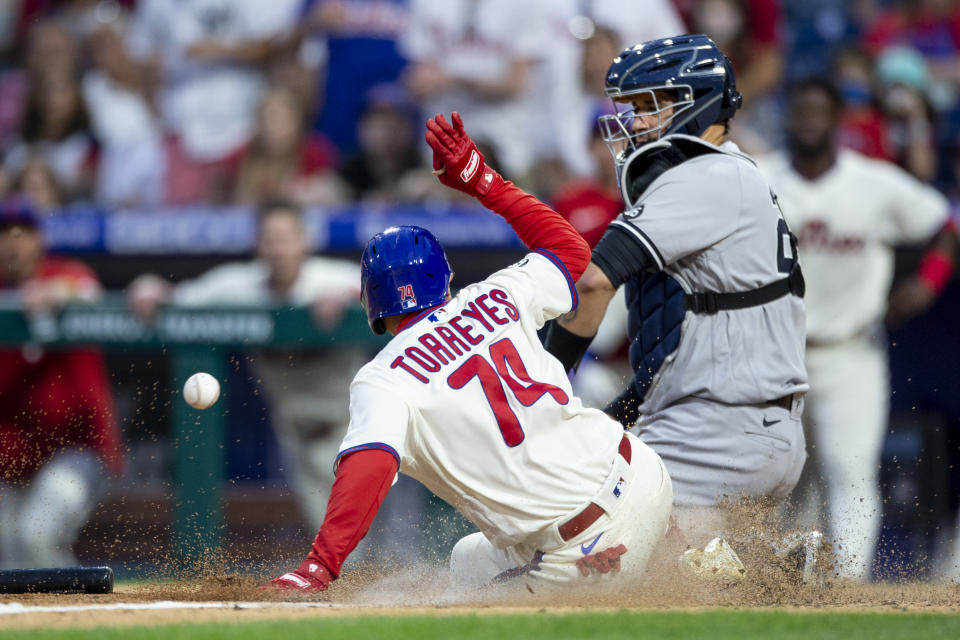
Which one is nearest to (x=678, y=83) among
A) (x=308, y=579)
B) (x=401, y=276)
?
(x=401, y=276)

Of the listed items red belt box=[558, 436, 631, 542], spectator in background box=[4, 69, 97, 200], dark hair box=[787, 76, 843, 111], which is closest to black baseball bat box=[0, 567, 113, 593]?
red belt box=[558, 436, 631, 542]

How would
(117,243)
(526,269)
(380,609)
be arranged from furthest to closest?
(117,243)
(526,269)
(380,609)

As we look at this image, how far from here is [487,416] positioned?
3.16 metres

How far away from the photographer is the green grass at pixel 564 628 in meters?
2.70

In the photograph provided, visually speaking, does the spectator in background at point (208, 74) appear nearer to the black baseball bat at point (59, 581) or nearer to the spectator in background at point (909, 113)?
the spectator in background at point (909, 113)

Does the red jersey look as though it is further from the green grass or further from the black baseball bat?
the green grass

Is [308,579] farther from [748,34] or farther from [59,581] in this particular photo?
[748,34]

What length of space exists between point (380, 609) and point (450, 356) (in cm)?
70

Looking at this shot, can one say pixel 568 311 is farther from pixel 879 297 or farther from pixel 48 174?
pixel 48 174

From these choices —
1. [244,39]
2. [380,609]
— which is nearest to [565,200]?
[244,39]

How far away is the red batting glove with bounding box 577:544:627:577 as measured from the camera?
3346 mm

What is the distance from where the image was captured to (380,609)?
3193 mm

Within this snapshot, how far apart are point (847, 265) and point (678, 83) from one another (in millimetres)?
2888

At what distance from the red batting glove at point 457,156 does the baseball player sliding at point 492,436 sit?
0.31 m
